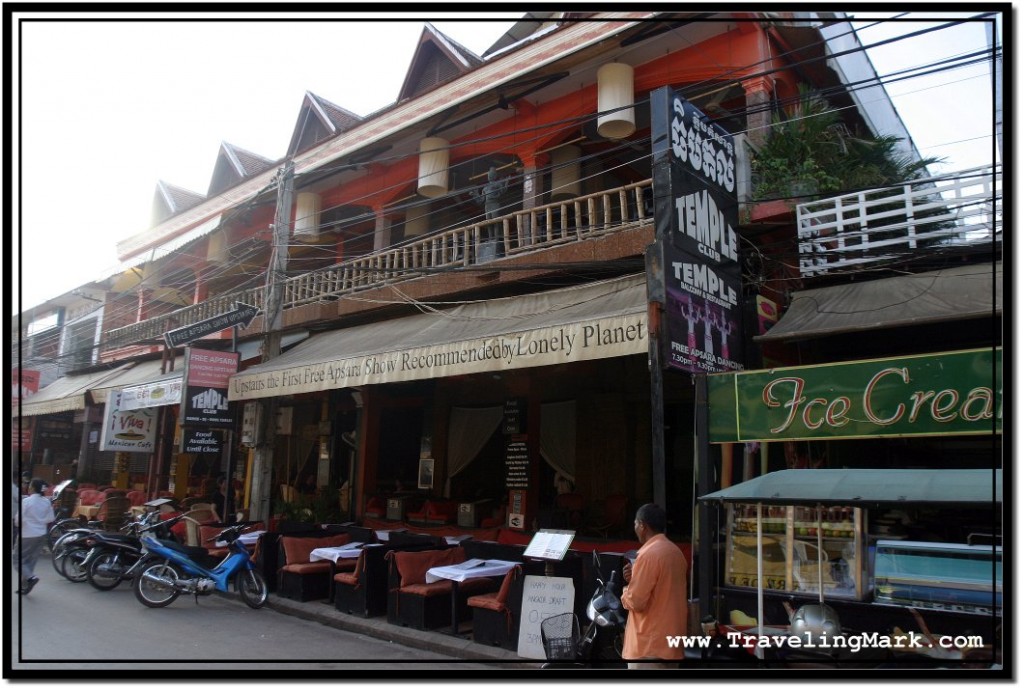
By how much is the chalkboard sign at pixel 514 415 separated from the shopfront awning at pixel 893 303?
231 inches

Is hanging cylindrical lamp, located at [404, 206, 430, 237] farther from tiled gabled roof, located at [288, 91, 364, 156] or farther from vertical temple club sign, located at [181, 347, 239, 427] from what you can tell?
vertical temple club sign, located at [181, 347, 239, 427]

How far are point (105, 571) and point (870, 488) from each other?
391 inches

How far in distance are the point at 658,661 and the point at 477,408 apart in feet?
32.6

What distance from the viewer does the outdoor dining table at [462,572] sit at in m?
7.85

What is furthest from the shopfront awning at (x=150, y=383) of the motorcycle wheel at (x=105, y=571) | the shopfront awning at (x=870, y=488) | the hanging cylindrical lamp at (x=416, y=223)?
the shopfront awning at (x=870, y=488)

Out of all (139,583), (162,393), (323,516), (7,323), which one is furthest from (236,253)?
(7,323)

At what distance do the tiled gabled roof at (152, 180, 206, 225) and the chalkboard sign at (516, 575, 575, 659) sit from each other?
73.9 ft

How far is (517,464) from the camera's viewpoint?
13328 millimetres

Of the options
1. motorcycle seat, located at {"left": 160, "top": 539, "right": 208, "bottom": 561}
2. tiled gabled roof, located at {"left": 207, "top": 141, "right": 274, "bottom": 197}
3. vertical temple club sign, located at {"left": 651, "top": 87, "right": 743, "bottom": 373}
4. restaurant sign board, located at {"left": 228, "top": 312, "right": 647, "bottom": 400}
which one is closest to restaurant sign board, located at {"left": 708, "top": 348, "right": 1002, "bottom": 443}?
vertical temple club sign, located at {"left": 651, "top": 87, "right": 743, "bottom": 373}

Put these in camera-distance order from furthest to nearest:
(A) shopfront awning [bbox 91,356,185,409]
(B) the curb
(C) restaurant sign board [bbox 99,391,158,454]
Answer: (C) restaurant sign board [bbox 99,391,158,454] < (A) shopfront awning [bbox 91,356,185,409] < (B) the curb

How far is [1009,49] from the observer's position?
17.3 feet

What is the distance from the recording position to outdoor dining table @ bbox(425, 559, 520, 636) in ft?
25.7

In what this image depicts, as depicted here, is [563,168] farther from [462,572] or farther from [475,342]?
[462,572]

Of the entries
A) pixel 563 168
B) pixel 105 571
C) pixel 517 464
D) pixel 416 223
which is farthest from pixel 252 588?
pixel 416 223
